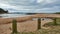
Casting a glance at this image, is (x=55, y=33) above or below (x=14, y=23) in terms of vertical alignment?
below

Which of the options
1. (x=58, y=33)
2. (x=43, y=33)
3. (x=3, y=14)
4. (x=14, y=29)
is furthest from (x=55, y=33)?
(x=3, y=14)

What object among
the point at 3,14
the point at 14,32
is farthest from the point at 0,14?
the point at 14,32

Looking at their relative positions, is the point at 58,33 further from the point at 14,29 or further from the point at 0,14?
the point at 0,14

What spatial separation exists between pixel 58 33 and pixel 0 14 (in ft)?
112

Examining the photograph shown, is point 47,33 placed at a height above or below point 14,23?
below

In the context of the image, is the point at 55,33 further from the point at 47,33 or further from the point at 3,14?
the point at 3,14

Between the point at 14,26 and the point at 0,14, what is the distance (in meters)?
33.6

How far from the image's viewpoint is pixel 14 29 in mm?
Answer: 6945

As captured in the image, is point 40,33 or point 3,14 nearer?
point 40,33

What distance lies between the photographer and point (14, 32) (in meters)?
7.05

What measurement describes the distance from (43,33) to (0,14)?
111 feet

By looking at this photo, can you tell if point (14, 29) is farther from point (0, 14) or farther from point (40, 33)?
point (0, 14)

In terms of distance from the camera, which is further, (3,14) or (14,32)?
(3,14)

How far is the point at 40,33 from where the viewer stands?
276 inches
